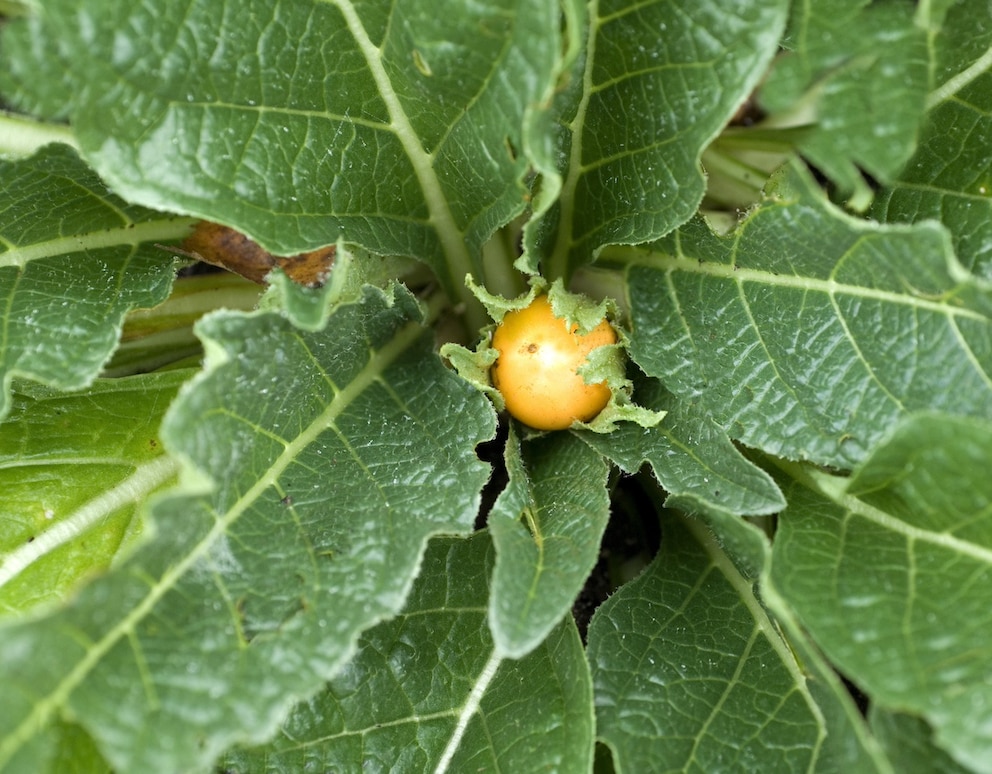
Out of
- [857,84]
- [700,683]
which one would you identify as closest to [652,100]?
[857,84]

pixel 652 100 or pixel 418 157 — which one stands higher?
pixel 652 100

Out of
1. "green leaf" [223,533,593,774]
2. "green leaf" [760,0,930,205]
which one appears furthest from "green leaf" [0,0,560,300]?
"green leaf" [223,533,593,774]

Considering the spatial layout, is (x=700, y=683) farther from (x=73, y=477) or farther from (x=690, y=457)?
(x=73, y=477)

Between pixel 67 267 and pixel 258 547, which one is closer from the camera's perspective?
pixel 258 547

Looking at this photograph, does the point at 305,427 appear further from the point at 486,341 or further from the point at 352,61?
the point at 352,61

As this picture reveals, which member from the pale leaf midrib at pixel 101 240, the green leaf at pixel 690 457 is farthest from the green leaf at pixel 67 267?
the green leaf at pixel 690 457

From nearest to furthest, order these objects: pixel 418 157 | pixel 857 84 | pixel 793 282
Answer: pixel 857 84 → pixel 793 282 → pixel 418 157
